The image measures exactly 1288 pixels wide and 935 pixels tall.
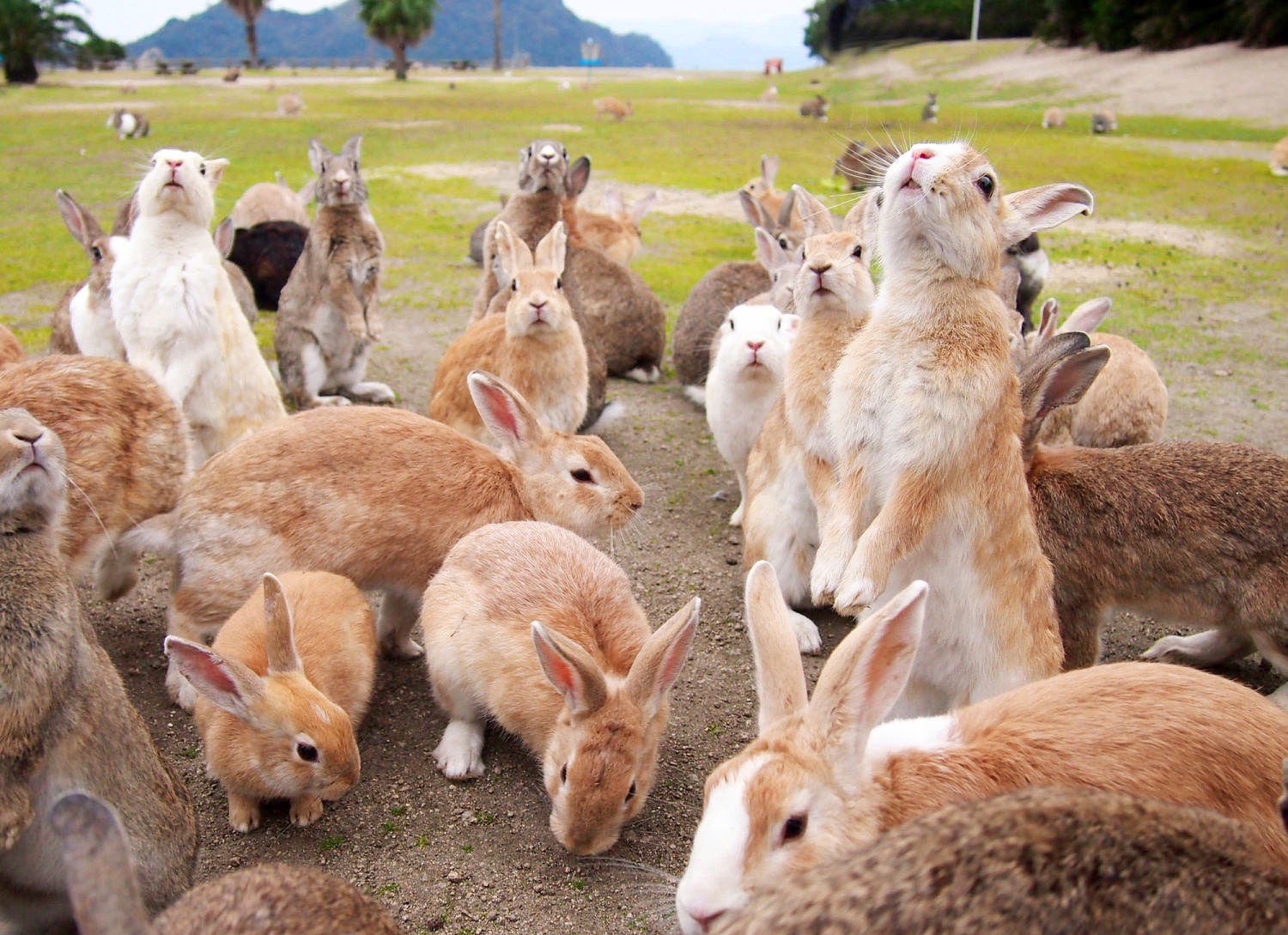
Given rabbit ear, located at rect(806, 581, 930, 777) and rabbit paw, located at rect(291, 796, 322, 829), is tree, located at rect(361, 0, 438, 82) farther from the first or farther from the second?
rabbit ear, located at rect(806, 581, 930, 777)

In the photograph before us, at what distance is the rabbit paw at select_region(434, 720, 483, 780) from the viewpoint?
400 centimetres

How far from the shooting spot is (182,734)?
4152 millimetres

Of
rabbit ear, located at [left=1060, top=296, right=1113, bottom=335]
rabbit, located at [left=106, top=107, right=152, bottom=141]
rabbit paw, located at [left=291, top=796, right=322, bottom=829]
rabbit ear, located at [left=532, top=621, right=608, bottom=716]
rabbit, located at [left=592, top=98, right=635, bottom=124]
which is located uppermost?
rabbit, located at [left=592, top=98, right=635, bottom=124]

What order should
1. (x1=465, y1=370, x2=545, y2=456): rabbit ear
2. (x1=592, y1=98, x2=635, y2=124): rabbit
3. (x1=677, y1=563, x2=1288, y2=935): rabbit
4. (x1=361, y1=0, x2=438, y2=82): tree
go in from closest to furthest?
(x1=677, y1=563, x2=1288, y2=935): rabbit, (x1=465, y1=370, x2=545, y2=456): rabbit ear, (x1=592, y1=98, x2=635, y2=124): rabbit, (x1=361, y1=0, x2=438, y2=82): tree

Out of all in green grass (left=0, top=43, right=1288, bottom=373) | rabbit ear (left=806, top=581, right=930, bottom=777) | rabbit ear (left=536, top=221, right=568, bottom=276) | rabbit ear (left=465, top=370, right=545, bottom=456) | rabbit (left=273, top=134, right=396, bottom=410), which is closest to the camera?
rabbit ear (left=806, top=581, right=930, bottom=777)

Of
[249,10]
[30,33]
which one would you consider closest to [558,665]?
[30,33]

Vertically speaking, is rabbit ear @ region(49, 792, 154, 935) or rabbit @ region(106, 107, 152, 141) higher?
rabbit @ region(106, 107, 152, 141)

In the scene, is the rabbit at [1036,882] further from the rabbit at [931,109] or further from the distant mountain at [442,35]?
the distant mountain at [442,35]

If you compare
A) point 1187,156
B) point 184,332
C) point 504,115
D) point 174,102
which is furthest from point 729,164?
point 174,102

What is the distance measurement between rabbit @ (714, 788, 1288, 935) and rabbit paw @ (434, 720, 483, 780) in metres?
2.16

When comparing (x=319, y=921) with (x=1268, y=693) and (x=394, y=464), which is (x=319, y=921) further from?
(x=1268, y=693)

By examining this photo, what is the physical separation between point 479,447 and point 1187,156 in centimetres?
1963

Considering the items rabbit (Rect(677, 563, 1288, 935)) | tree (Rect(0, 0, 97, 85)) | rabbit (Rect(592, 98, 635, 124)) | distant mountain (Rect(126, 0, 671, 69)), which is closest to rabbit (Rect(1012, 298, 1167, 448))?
rabbit (Rect(677, 563, 1288, 935))

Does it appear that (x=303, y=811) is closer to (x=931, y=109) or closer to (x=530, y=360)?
(x=530, y=360)
